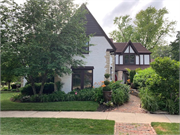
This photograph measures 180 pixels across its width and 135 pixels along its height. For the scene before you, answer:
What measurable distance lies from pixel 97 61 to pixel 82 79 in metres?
2.20

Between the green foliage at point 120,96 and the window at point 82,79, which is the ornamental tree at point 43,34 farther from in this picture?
the green foliage at point 120,96

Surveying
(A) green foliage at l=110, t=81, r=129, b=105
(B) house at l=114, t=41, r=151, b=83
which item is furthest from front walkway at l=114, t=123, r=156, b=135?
(B) house at l=114, t=41, r=151, b=83

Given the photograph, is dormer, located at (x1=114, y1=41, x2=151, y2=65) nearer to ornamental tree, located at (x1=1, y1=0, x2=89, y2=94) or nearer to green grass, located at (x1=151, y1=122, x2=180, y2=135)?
ornamental tree, located at (x1=1, y1=0, x2=89, y2=94)

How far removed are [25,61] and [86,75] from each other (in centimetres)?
535

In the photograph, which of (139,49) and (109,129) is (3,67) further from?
(139,49)

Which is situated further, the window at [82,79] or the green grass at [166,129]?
the window at [82,79]

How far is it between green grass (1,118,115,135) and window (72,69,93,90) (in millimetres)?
6993

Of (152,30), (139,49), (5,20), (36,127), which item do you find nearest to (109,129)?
(36,127)

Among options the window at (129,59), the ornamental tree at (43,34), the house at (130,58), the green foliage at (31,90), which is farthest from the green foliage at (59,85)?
the window at (129,59)

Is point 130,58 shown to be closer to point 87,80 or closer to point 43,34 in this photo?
point 87,80

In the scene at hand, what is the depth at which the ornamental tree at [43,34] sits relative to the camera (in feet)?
30.6

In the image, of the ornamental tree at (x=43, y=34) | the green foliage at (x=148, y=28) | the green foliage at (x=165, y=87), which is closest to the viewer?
the green foliage at (x=165, y=87)

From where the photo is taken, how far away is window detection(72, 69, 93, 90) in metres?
12.7

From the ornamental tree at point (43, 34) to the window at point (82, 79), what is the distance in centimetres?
286
